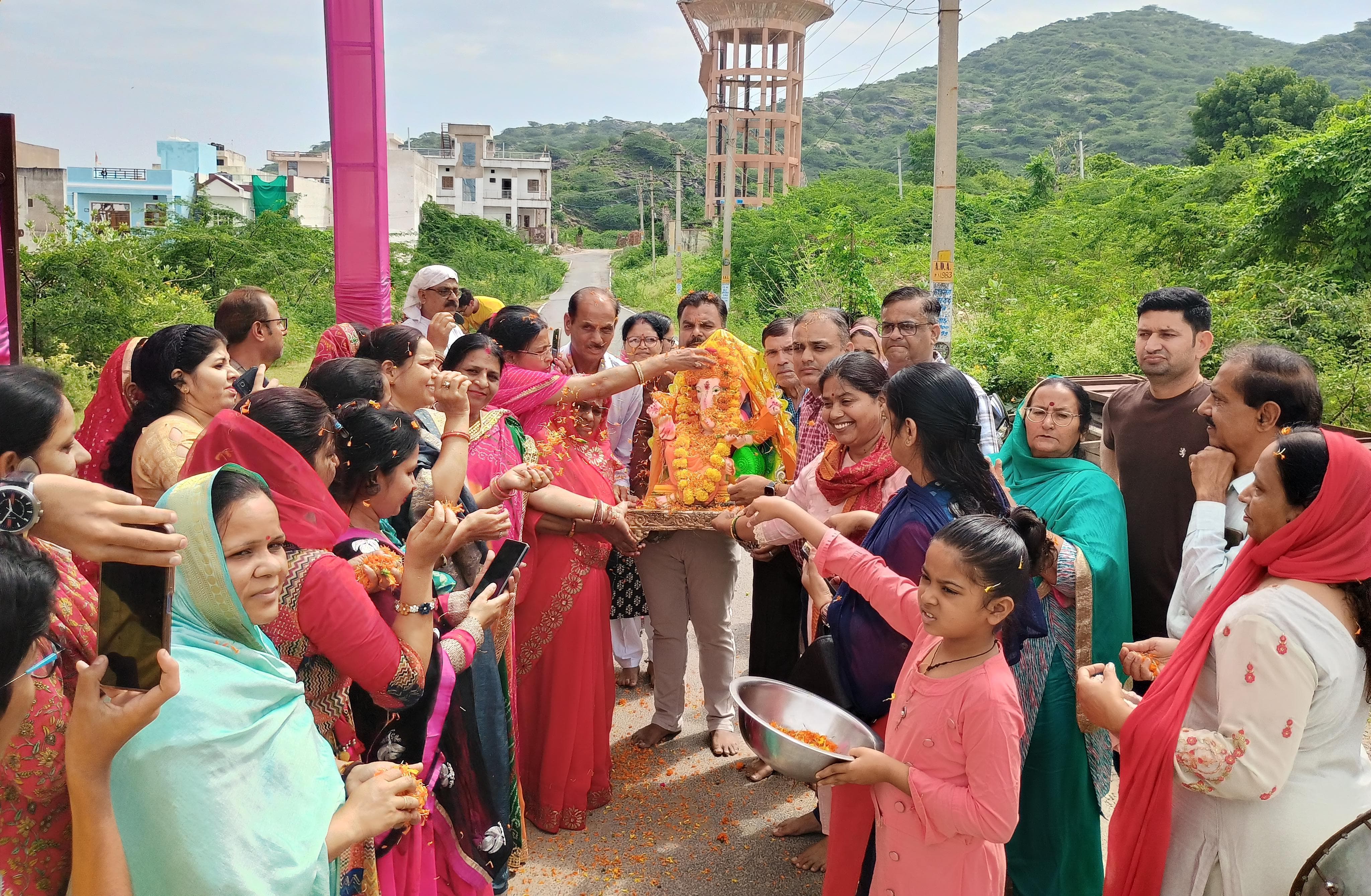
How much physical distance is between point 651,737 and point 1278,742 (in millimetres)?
3169

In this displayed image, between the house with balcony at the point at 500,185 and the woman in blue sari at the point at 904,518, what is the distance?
81.9 metres

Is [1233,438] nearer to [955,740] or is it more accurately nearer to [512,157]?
[955,740]

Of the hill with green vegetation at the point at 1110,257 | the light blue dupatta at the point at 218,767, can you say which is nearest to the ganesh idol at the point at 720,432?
the light blue dupatta at the point at 218,767

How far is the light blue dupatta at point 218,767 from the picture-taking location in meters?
1.68

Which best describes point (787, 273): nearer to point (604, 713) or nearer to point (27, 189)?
point (27, 189)

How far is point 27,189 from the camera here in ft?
91.5

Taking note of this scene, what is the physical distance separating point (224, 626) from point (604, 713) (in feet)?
8.63

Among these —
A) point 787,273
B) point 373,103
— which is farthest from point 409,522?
point 787,273

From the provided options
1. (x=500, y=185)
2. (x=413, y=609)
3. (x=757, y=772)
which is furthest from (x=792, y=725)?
(x=500, y=185)

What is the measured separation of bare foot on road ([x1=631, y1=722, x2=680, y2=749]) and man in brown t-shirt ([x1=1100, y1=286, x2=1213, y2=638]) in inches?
89.0

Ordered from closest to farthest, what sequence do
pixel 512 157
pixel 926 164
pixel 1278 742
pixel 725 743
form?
pixel 1278 742 < pixel 725 743 < pixel 926 164 < pixel 512 157

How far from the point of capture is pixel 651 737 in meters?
4.80

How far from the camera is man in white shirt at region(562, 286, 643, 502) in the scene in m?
4.91

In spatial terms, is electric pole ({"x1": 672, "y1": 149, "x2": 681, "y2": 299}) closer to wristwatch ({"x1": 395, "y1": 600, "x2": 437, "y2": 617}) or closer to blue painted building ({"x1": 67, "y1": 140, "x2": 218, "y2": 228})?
blue painted building ({"x1": 67, "y1": 140, "x2": 218, "y2": 228})
